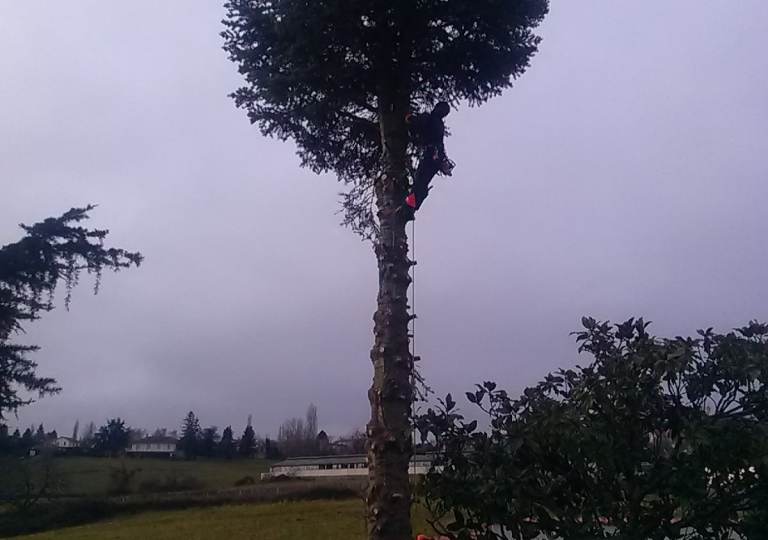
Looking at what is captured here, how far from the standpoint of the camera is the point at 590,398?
4.07m

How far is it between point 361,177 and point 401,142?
144 centimetres

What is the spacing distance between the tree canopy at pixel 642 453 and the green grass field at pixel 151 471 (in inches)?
916

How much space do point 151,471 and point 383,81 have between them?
2818 centimetres

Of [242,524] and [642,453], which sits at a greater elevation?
[642,453]

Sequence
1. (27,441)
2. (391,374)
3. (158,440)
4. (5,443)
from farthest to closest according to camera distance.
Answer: (158,440)
(27,441)
(5,443)
(391,374)

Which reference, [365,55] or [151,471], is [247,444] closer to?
[151,471]

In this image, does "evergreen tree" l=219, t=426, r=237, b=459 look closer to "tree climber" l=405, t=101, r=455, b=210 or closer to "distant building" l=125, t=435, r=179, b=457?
"distant building" l=125, t=435, r=179, b=457

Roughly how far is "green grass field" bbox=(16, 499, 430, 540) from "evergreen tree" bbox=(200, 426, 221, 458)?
1711 centimetres

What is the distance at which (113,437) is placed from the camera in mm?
40531

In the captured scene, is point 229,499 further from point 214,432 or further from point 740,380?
point 740,380

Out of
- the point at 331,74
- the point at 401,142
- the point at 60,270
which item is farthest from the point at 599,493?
the point at 60,270

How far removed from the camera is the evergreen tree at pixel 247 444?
134 ft

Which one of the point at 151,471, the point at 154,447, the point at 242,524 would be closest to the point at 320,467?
the point at 242,524

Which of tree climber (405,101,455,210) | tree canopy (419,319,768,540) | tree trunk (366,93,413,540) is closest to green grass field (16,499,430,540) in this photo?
tree trunk (366,93,413,540)
